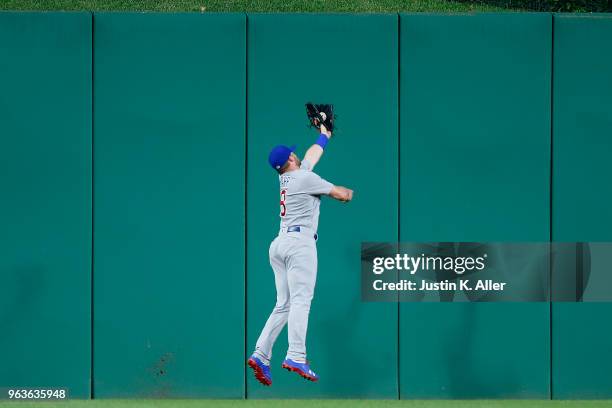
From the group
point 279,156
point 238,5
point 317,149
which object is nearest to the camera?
point 279,156

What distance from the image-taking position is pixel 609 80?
380 inches

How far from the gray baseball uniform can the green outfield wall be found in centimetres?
13

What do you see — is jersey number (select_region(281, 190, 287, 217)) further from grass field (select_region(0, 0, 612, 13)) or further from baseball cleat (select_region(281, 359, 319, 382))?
grass field (select_region(0, 0, 612, 13))

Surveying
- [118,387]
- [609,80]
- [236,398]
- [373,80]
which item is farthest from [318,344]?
[609,80]

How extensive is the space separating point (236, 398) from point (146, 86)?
9.36 ft

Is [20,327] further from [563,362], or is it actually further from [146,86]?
[563,362]

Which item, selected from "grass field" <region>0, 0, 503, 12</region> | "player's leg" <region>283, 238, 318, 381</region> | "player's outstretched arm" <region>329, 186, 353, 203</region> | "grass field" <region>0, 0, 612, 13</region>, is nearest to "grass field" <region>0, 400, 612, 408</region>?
"player's leg" <region>283, 238, 318, 381</region>

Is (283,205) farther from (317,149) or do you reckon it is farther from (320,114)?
(320,114)

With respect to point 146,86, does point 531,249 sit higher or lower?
lower

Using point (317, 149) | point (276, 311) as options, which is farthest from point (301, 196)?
point (276, 311)

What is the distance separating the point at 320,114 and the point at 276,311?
1772 millimetres

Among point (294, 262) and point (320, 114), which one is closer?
point (294, 262)

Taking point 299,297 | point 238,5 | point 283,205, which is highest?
point 238,5

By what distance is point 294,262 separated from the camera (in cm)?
939
